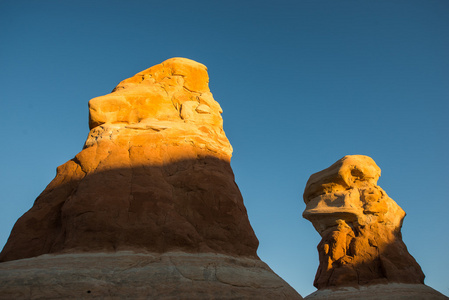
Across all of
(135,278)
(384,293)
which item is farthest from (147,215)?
(384,293)

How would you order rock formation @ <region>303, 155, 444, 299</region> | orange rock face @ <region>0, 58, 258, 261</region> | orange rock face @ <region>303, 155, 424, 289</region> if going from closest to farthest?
orange rock face @ <region>0, 58, 258, 261</region>, rock formation @ <region>303, 155, 444, 299</region>, orange rock face @ <region>303, 155, 424, 289</region>

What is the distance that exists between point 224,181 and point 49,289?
468cm

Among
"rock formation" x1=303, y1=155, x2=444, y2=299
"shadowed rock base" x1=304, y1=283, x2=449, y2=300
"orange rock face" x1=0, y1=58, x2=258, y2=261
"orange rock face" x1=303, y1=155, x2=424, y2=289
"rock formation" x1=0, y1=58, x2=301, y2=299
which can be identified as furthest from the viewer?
"orange rock face" x1=303, y1=155, x2=424, y2=289

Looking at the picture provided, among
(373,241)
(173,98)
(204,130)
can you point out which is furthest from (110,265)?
(373,241)

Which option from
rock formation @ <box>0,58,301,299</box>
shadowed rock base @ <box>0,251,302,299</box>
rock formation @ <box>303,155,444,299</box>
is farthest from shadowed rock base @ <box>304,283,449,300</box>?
shadowed rock base @ <box>0,251,302,299</box>

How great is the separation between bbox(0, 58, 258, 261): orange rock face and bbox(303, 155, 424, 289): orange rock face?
1093 centimetres

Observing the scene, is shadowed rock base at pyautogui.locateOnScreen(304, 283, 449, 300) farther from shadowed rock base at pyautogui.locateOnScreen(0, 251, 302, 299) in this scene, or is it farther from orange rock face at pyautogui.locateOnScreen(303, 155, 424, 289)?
shadowed rock base at pyautogui.locateOnScreen(0, 251, 302, 299)

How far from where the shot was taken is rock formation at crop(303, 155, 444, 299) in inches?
730

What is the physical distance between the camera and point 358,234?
20188mm

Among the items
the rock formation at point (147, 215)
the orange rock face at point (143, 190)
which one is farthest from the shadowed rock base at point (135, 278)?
the orange rock face at point (143, 190)

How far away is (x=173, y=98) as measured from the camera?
1187cm

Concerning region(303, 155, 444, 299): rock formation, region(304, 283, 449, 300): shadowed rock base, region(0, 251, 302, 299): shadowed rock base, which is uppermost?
region(303, 155, 444, 299): rock formation

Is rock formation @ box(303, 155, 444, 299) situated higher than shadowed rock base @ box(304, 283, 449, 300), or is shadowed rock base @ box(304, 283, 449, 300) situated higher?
rock formation @ box(303, 155, 444, 299)

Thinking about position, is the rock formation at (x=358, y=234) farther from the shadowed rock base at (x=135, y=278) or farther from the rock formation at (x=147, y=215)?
the shadowed rock base at (x=135, y=278)
